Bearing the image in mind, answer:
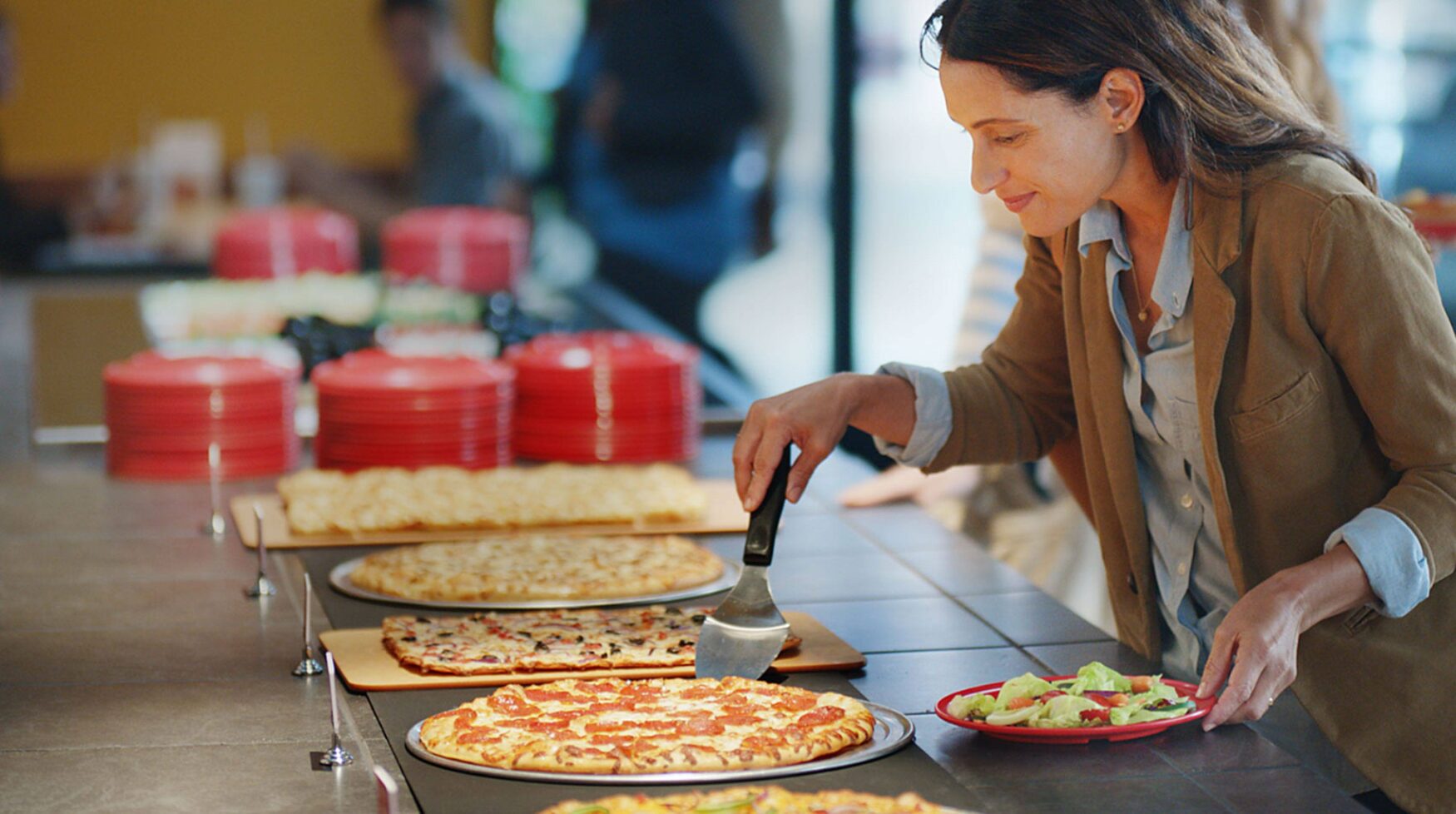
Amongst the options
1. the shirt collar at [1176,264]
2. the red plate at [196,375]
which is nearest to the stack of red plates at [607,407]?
the red plate at [196,375]

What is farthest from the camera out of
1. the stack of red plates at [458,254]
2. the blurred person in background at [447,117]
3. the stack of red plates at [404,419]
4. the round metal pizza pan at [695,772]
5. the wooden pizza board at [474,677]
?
→ the blurred person in background at [447,117]

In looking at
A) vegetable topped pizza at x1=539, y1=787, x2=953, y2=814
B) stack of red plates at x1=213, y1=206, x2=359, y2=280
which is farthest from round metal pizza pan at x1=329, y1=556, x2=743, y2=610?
stack of red plates at x1=213, y1=206, x2=359, y2=280

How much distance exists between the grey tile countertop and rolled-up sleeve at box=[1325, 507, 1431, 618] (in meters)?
0.24

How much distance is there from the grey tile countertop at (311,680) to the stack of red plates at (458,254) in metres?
2.85

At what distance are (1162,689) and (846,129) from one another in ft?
11.2

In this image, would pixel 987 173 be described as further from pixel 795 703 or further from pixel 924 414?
pixel 795 703

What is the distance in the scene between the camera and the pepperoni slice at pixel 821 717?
1629 millimetres

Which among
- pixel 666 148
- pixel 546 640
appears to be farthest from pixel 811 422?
pixel 666 148

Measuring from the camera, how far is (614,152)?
8.90m

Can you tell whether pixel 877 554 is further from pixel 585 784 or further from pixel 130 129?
pixel 130 129

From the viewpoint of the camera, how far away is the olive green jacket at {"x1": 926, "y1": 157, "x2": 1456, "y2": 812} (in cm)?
183

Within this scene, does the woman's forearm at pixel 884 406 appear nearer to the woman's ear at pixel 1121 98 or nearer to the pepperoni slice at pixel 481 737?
the woman's ear at pixel 1121 98

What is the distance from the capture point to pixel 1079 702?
1.67 meters

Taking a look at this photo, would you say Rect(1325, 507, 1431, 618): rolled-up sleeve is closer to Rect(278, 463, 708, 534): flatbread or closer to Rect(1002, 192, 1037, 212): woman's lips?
Rect(1002, 192, 1037, 212): woman's lips
